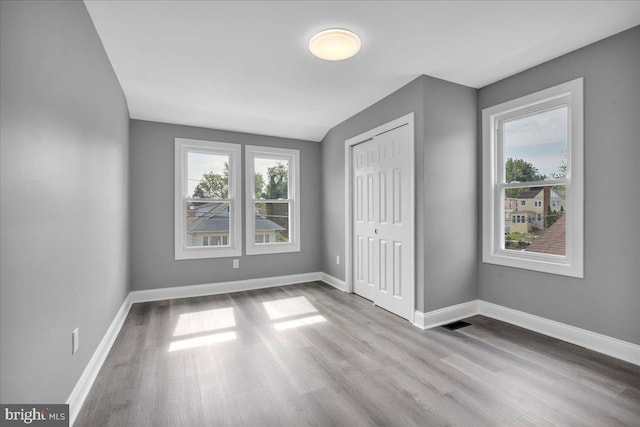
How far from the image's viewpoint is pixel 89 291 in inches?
80.4

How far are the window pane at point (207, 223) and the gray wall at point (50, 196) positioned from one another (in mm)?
1712

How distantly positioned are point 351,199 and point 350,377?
2515 millimetres

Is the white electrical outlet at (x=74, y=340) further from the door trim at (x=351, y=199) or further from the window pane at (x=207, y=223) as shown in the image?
the door trim at (x=351, y=199)

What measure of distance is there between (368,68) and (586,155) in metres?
2.02

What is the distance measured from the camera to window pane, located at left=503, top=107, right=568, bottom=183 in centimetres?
266

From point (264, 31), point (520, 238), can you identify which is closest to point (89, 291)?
point (264, 31)

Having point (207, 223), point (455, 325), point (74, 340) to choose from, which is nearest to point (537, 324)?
point (455, 325)

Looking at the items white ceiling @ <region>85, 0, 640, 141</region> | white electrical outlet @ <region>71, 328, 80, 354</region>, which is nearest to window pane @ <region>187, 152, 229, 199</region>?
white ceiling @ <region>85, 0, 640, 141</region>

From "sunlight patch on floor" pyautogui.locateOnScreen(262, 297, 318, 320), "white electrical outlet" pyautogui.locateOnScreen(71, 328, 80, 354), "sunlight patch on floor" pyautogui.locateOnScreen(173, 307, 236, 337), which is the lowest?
"sunlight patch on floor" pyautogui.locateOnScreen(173, 307, 236, 337)

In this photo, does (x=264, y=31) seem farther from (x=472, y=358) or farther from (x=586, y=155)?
(x=472, y=358)

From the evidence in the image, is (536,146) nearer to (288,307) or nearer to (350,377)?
(350,377)

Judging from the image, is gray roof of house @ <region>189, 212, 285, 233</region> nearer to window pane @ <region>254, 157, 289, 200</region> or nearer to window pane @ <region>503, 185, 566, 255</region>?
window pane @ <region>254, 157, 289, 200</region>

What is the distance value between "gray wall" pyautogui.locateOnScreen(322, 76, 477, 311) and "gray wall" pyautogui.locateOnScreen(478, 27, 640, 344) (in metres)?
0.77

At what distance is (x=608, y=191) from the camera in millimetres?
2320
